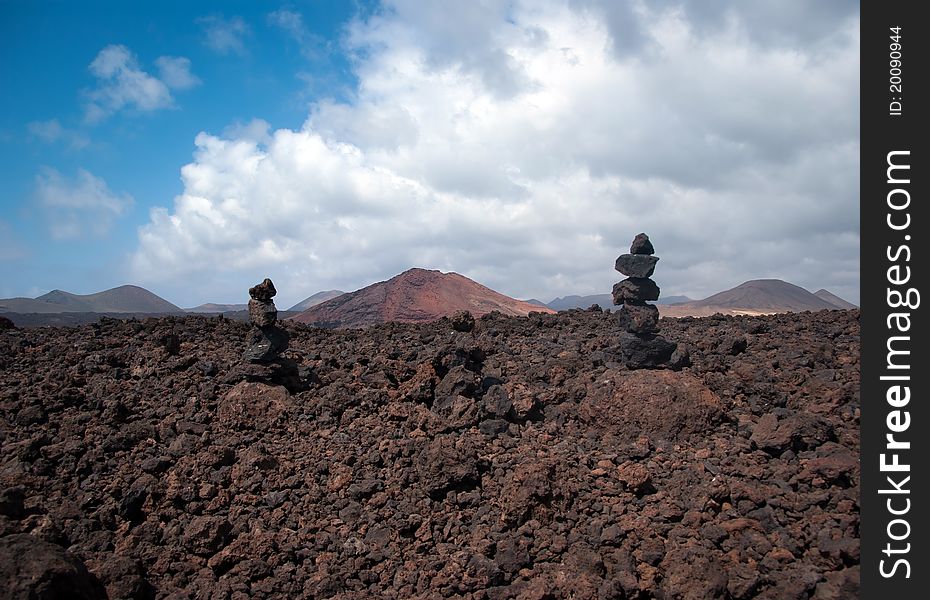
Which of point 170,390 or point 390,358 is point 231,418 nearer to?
point 170,390

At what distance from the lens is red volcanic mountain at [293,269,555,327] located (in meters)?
30.8

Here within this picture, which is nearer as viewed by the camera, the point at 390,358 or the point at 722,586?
the point at 722,586

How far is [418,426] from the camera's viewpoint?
927 centimetres

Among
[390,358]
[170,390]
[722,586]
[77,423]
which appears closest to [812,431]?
[722,586]

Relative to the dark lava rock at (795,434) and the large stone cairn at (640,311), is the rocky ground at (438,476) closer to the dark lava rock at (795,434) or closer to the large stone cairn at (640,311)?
the dark lava rock at (795,434)

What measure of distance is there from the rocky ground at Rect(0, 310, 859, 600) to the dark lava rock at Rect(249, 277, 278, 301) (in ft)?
5.63

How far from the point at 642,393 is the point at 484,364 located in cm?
371

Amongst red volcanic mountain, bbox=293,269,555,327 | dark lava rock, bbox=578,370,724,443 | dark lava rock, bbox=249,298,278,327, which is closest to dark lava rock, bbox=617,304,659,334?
dark lava rock, bbox=578,370,724,443

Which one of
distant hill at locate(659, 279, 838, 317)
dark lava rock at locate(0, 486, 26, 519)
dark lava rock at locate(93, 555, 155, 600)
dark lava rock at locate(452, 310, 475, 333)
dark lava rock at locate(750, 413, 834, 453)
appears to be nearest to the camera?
dark lava rock at locate(93, 555, 155, 600)

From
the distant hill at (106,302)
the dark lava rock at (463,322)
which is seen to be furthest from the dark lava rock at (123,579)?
the distant hill at (106,302)

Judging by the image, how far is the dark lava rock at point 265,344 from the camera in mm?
10984

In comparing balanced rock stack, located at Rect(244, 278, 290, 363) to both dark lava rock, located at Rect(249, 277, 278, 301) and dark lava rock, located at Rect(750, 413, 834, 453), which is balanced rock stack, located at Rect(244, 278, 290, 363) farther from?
dark lava rock, located at Rect(750, 413, 834, 453)

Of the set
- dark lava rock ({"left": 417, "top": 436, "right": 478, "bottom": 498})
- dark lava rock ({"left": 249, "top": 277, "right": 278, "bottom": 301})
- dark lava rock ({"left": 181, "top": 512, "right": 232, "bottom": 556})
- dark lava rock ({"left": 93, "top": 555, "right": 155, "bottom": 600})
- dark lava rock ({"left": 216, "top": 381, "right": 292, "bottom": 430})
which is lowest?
dark lava rock ({"left": 93, "top": 555, "right": 155, "bottom": 600})

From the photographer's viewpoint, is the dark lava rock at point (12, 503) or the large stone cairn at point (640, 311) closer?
the dark lava rock at point (12, 503)
